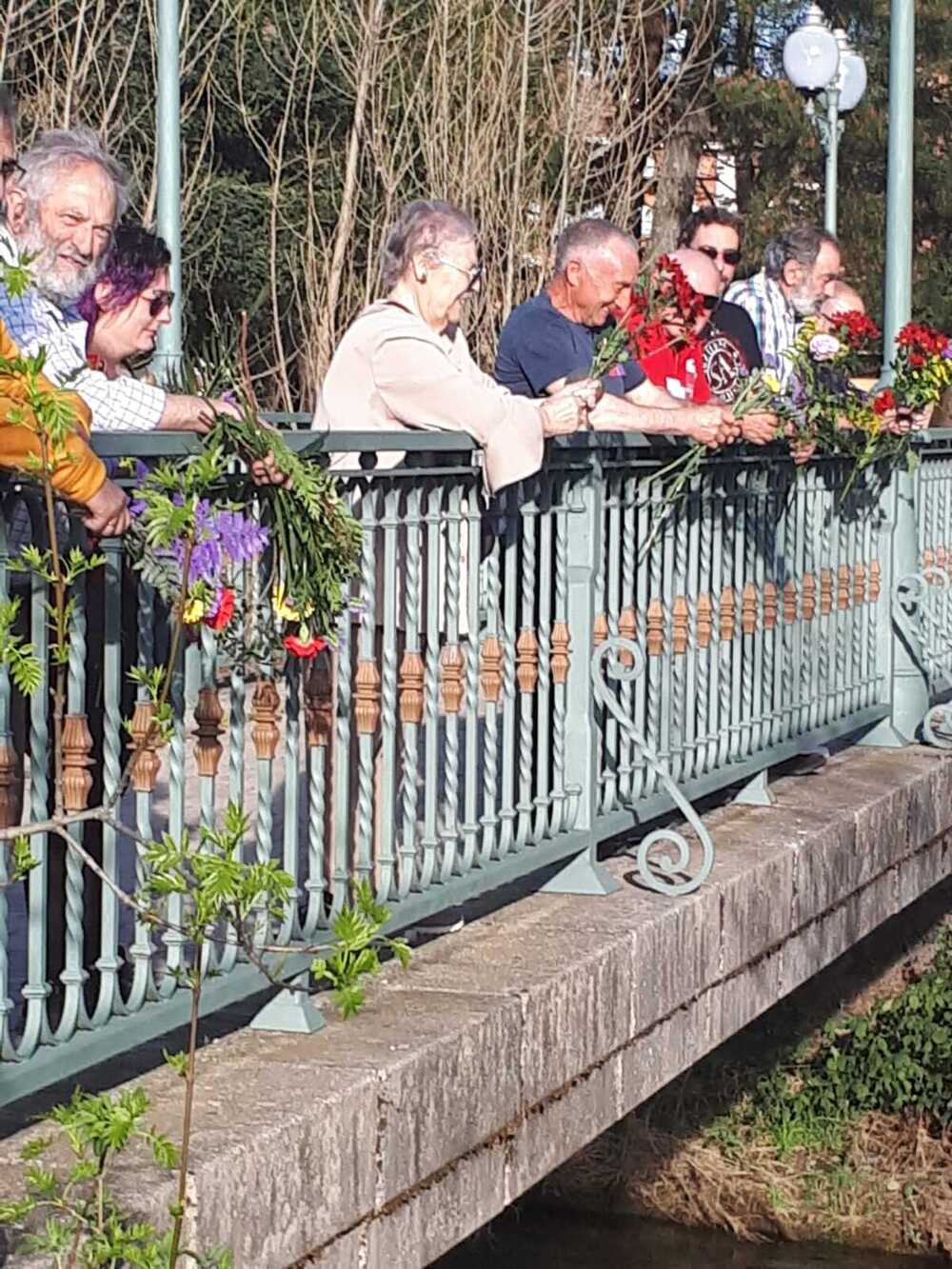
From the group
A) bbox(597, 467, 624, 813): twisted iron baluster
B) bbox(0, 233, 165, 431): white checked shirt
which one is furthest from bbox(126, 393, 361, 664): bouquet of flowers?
bbox(597, 467, 624, 813): twisted iron baluster

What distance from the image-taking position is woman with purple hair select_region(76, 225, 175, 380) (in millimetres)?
4902

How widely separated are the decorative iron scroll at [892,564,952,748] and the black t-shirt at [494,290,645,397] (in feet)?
8.77

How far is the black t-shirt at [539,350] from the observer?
6582 mm

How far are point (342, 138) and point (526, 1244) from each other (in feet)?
29.5

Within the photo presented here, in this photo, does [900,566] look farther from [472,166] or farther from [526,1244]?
[472,166]

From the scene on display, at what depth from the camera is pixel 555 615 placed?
6.08 meters

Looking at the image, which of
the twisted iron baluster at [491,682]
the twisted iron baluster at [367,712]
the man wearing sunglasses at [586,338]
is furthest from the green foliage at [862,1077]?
the twisted iron baluster at [367,712]

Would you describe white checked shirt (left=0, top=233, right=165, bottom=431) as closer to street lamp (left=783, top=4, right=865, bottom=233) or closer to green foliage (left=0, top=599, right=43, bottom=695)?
green foliage (left=0, top=599, right=43, bottom=695)

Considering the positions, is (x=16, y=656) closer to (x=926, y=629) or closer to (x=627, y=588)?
(x=627, y=588)

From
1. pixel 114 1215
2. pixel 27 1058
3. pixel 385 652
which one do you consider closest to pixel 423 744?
pixel 385 652

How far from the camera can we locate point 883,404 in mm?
8141

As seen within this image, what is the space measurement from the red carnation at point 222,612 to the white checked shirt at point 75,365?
34cm

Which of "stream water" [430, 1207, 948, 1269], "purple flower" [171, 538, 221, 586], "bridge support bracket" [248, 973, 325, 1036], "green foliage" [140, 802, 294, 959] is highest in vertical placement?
"purple flower" [171, 538, 221, 586]

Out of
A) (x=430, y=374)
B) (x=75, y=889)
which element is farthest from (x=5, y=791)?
(x=430, y=374)
